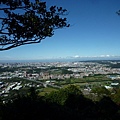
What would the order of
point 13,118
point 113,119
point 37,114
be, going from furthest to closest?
1. point 113,119
2. point 37,114
3. point 13,118

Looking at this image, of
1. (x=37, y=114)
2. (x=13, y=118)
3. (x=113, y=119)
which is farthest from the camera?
(x=113, y=119)

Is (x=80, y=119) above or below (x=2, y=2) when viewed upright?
below

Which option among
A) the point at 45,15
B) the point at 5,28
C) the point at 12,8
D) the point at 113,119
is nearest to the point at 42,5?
the point at 45,15

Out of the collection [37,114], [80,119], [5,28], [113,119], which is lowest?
[113,119]

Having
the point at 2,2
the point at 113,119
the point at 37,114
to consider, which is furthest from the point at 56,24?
the point at 113,119

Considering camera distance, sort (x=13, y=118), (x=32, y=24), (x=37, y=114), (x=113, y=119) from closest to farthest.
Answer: (x=13, y=118) < (x=37, y=114) < (x=32, y=24) < (x=113, y=119)

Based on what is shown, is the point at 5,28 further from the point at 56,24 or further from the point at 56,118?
the point at 56,118

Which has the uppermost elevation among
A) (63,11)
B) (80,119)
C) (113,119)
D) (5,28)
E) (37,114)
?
(63,11)

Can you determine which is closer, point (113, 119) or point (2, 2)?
point (2, 2)

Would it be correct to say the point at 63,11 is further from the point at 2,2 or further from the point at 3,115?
the point at 3,115
